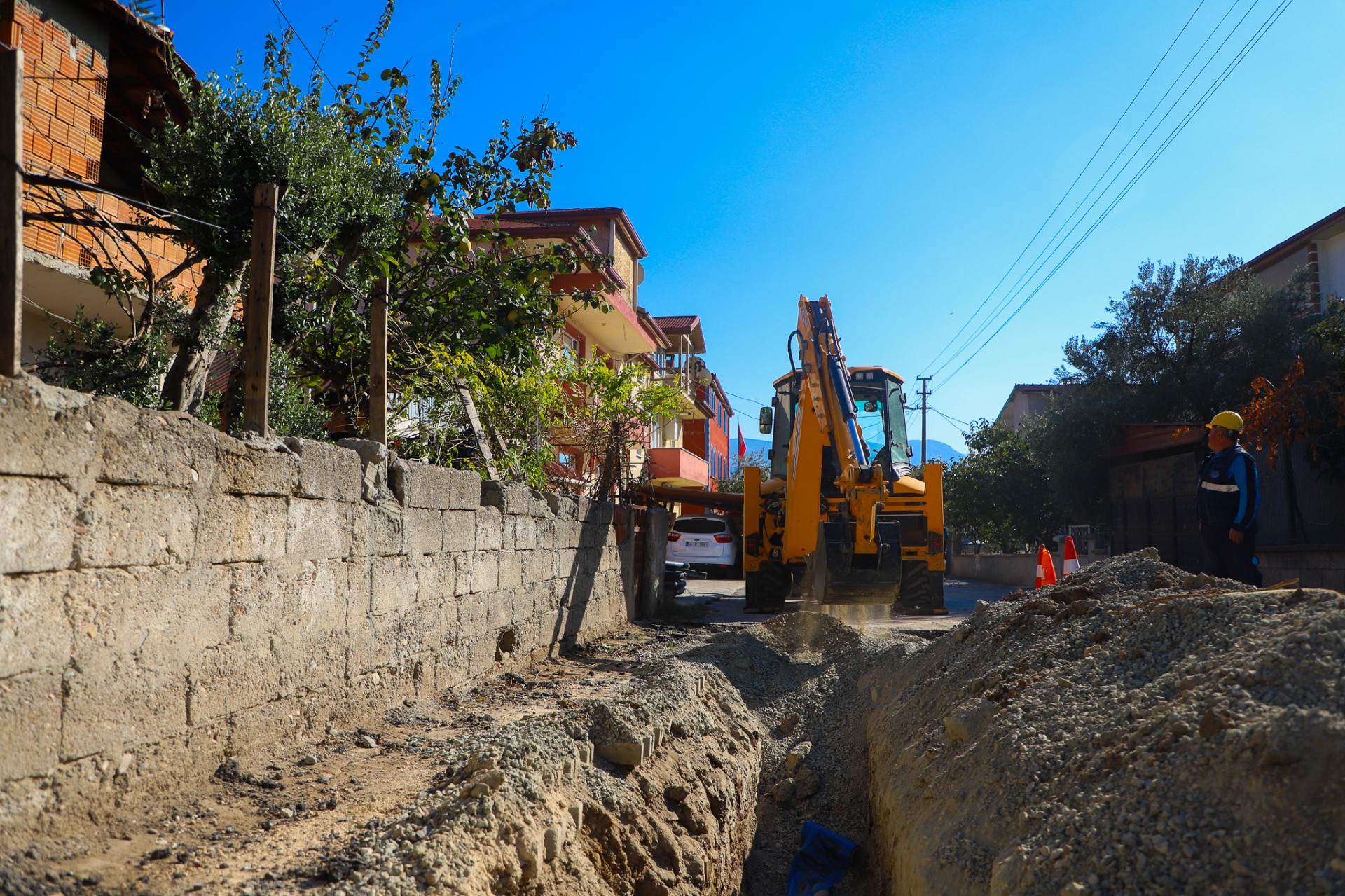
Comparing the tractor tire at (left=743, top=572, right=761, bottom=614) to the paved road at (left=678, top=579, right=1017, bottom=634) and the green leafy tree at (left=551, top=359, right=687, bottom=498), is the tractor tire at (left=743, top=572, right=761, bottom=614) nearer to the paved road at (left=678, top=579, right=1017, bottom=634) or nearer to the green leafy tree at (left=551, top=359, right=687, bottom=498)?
the paved road at (left=678, top=579, right=1017, bottom=634)

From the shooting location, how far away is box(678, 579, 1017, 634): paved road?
10828mm

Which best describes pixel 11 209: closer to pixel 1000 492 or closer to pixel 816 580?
pixel 816 580

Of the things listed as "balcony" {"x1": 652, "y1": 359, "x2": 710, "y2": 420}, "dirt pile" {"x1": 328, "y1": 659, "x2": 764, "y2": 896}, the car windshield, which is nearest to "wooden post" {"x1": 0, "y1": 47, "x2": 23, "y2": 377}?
"dirt pile" {"x1": 328, "y1": 659, "x2": 764, "y2": 896}

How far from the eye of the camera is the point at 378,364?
19.8 feet

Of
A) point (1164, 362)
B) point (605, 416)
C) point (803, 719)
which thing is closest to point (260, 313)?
point (803, 719)

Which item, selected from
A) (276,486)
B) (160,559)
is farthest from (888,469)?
(160,559)

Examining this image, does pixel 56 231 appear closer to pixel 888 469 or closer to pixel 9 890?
pixel 9 890

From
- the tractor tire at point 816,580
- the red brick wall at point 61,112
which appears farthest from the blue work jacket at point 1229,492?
the red brick wall at point 61,112

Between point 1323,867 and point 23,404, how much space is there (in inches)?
153

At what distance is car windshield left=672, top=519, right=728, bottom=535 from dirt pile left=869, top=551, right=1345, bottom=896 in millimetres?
15804

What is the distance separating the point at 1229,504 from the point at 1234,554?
0.37 metres

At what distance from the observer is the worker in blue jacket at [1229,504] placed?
6.32 m

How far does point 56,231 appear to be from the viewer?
8203 mm

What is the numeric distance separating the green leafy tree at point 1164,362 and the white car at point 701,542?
8.19 m
